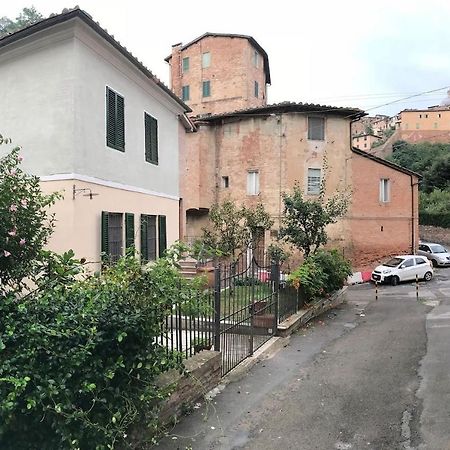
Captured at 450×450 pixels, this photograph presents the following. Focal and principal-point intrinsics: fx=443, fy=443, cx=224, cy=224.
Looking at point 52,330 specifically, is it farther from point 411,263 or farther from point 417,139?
point 417,139

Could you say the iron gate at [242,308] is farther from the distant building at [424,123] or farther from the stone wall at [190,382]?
the distant building at [424,123]

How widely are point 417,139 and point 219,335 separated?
275ft

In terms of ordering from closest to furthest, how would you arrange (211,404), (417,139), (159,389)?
(159,389) < (211,404) < (417,139)

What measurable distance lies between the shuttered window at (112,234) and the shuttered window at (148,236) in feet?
3.81

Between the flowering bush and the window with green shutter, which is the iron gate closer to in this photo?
the flowering bush

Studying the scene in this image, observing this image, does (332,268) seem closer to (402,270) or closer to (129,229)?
(129,229)

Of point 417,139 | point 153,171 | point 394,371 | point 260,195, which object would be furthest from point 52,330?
point 417,139

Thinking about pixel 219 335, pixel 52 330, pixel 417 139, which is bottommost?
pixel 219 335

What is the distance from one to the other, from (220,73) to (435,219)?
24176mm

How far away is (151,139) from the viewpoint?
13617mm

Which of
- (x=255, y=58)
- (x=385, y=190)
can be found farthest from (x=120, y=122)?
(x=255, y=58)

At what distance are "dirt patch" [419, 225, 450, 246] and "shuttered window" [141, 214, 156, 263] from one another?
34.1m

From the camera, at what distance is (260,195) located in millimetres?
27047


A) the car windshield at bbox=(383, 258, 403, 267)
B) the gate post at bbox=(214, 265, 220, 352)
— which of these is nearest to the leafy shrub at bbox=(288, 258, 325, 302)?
the gate post at bbox=(214, 265, 220, 352)
